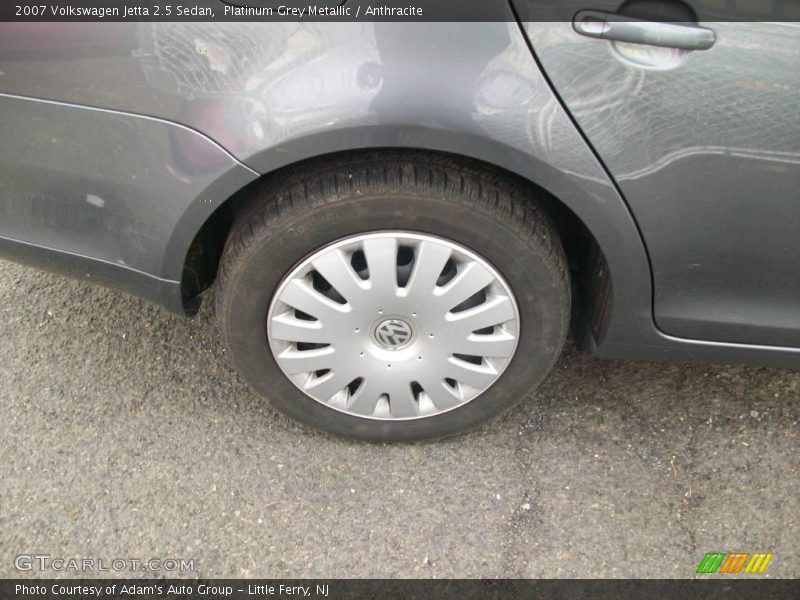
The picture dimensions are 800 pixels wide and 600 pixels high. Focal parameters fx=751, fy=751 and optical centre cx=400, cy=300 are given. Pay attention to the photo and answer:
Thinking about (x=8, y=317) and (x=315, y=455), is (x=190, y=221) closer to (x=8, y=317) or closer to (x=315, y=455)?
(x=315, y=455)

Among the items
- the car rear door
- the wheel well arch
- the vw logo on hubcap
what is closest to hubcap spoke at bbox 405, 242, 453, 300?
the vw logo on hubcap

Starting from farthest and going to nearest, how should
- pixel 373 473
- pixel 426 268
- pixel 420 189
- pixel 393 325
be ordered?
1. pixel 373 473
2. pixel 393 325
3. pixel 426 268
4. pixel 420 189

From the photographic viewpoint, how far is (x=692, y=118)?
152 cm

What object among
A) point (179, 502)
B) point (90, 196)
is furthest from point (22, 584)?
point (90, 196)

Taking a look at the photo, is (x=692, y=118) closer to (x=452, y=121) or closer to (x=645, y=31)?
(x=645, y=31)

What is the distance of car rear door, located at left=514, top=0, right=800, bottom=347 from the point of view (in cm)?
145

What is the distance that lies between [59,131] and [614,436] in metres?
1.70

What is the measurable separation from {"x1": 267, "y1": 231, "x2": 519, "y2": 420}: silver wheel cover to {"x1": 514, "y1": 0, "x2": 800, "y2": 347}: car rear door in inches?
16.7

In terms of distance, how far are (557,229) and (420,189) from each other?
0.43m

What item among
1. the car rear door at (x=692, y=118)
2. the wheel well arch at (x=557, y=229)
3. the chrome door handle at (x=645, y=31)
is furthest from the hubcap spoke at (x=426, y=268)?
the chrome door handle at (x=645, y=31)
